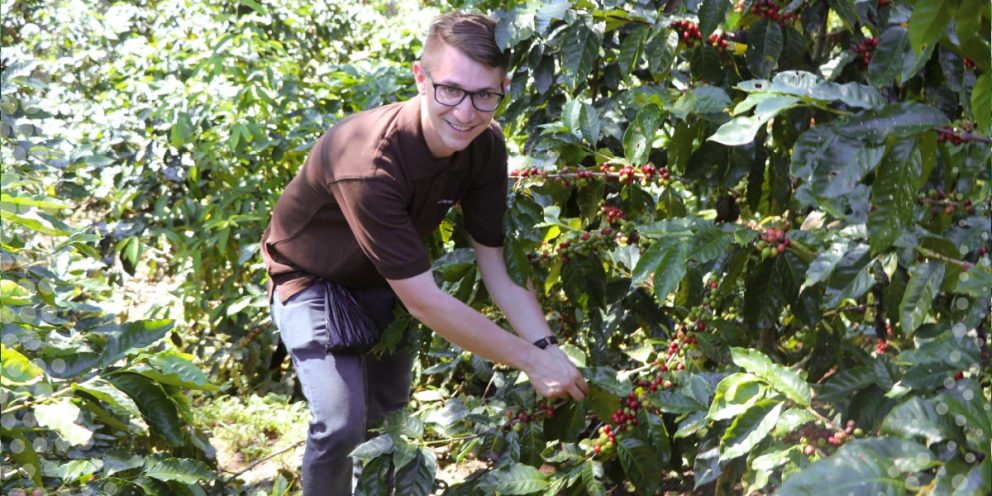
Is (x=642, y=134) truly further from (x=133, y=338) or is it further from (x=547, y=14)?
(x=133, y=338)

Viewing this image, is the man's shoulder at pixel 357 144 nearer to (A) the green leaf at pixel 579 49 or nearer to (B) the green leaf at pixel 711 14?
(A) the green leaf at pixel 579 49

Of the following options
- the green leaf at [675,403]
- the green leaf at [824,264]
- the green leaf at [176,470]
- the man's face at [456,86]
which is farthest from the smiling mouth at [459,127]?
the green leaf at [176,470]

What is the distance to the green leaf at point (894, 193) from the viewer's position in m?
1.60

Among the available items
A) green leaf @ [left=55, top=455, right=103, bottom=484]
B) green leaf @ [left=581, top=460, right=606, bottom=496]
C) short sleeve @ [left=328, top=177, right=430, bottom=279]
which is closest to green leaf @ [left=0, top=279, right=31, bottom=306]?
green leaf @ [left=55, top=455, right=103, bottom=484]

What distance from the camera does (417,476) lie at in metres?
2.37

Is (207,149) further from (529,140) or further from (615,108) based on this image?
(615,108)

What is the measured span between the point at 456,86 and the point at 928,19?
1.30 metres

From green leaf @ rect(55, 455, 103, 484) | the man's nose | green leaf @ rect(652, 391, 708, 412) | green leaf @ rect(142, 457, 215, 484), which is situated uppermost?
the man's nose

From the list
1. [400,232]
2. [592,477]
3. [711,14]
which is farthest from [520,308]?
[711,14]

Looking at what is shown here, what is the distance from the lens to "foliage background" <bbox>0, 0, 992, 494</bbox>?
1.65 meters

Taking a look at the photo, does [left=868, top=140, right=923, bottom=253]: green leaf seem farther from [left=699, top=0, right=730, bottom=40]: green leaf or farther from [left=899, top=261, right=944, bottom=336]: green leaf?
[left=699, top=0, right=730, bottom=40]: green leaf

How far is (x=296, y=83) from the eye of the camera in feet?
14.5

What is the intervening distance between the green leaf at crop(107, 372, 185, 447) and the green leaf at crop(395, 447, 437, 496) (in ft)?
1.69

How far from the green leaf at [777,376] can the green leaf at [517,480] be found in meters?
0.61
